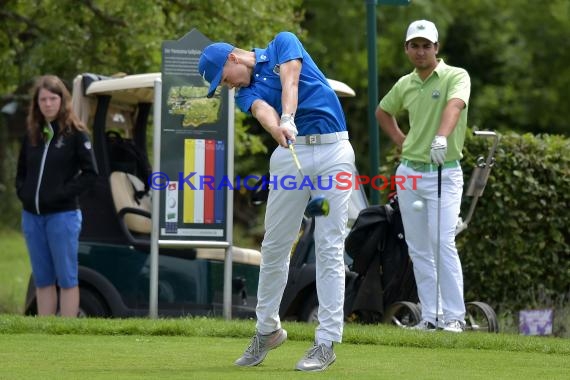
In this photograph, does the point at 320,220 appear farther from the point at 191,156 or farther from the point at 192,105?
the point at 192,105

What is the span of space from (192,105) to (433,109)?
2.35 m

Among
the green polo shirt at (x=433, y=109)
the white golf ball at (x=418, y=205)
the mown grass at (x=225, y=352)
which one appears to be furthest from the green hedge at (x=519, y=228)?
the mown grass at (x=225, y=352)

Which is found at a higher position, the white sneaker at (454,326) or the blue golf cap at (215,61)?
the blue golf cap at (215,61)

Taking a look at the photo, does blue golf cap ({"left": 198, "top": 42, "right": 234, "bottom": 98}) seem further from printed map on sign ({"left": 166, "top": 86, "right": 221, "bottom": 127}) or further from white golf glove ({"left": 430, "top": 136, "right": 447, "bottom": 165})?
printed map on sign ({"left": 166, "top": 86, "right": 221, "bottom": 127})

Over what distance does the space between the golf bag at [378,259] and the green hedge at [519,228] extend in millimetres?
1228

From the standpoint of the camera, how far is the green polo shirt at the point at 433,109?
33.3 ft

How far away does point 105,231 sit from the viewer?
1192cm

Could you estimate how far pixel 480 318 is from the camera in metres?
11.0

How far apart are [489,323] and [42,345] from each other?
340 cm

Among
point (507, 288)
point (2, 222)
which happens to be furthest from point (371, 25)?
point (2, 222)

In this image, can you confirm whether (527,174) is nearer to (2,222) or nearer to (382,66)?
(2,222)

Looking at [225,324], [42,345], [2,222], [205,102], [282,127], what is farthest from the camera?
[2,222]

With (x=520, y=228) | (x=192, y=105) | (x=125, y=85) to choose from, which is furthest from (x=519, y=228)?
(x=125, y=85)

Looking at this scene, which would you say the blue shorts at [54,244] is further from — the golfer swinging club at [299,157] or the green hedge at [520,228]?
the golfer swinging club at [299,157]
